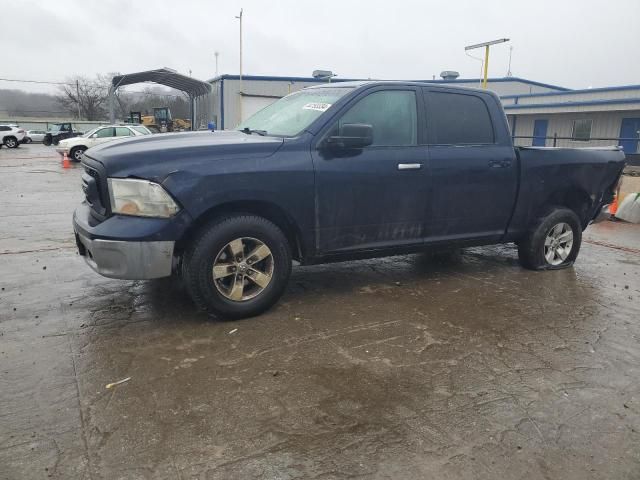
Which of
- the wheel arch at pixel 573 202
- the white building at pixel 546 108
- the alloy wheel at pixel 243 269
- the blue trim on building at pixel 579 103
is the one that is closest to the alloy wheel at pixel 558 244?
the wheel arch at pixel 573 202

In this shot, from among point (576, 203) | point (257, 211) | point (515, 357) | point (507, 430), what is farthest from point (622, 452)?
point (576, 203)

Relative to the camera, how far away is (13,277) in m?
5.25

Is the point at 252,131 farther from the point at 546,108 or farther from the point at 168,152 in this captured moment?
the point at 546,108

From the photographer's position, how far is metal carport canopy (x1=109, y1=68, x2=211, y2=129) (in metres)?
31.8

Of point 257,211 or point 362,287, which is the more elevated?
point 257,211

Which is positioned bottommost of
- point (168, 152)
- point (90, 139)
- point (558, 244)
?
point (558, 244)

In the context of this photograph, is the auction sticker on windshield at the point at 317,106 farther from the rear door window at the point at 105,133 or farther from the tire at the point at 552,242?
the rear door window at the point at 105,133

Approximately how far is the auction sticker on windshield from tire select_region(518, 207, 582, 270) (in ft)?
9.07

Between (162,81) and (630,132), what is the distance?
27.7m

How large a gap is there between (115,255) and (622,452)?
3.35 metres

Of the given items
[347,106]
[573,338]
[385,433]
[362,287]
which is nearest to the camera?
[385,433]

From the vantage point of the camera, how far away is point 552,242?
5.97 meters

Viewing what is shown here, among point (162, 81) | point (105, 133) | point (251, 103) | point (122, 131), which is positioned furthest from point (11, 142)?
point (122, 131)

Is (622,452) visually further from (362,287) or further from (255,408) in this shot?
(362,287)
